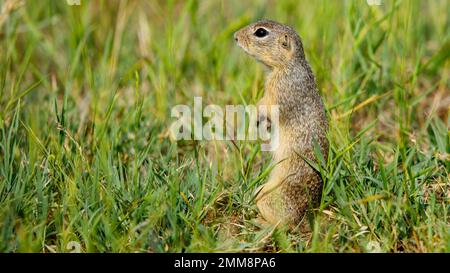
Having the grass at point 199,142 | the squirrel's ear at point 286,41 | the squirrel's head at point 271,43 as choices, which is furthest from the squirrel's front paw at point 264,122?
the squirrel's ear at point 286,41

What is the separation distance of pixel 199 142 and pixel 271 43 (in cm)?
82

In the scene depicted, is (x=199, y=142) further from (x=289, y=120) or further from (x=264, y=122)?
(x=289, y=120)

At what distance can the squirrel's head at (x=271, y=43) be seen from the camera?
13.8 ft

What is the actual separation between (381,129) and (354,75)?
434mm

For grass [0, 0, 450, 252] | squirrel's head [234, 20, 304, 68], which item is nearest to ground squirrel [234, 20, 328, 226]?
squirrel's head [234, 20, 304, 68]

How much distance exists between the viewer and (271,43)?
13.9ft

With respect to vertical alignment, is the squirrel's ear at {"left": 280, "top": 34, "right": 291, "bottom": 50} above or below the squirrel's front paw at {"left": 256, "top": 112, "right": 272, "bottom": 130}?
above

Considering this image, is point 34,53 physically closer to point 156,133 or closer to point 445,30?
point 156,133

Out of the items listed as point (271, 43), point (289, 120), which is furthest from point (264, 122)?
point (271, 43)

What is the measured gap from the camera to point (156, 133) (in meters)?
4.65

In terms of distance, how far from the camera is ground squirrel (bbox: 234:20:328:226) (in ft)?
12.4

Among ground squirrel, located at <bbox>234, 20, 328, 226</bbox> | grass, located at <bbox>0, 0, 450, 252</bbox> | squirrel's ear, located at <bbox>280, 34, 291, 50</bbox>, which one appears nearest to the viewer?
grass, located at <bbox>0, 0, 450, 252</bbox>

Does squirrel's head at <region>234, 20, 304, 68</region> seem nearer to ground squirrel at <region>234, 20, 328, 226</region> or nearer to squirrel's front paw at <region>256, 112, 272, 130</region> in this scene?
ground squirrel at <region>234, 20, 328, 226</region>

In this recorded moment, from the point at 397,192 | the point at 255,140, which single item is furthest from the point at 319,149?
the point at 255,140
